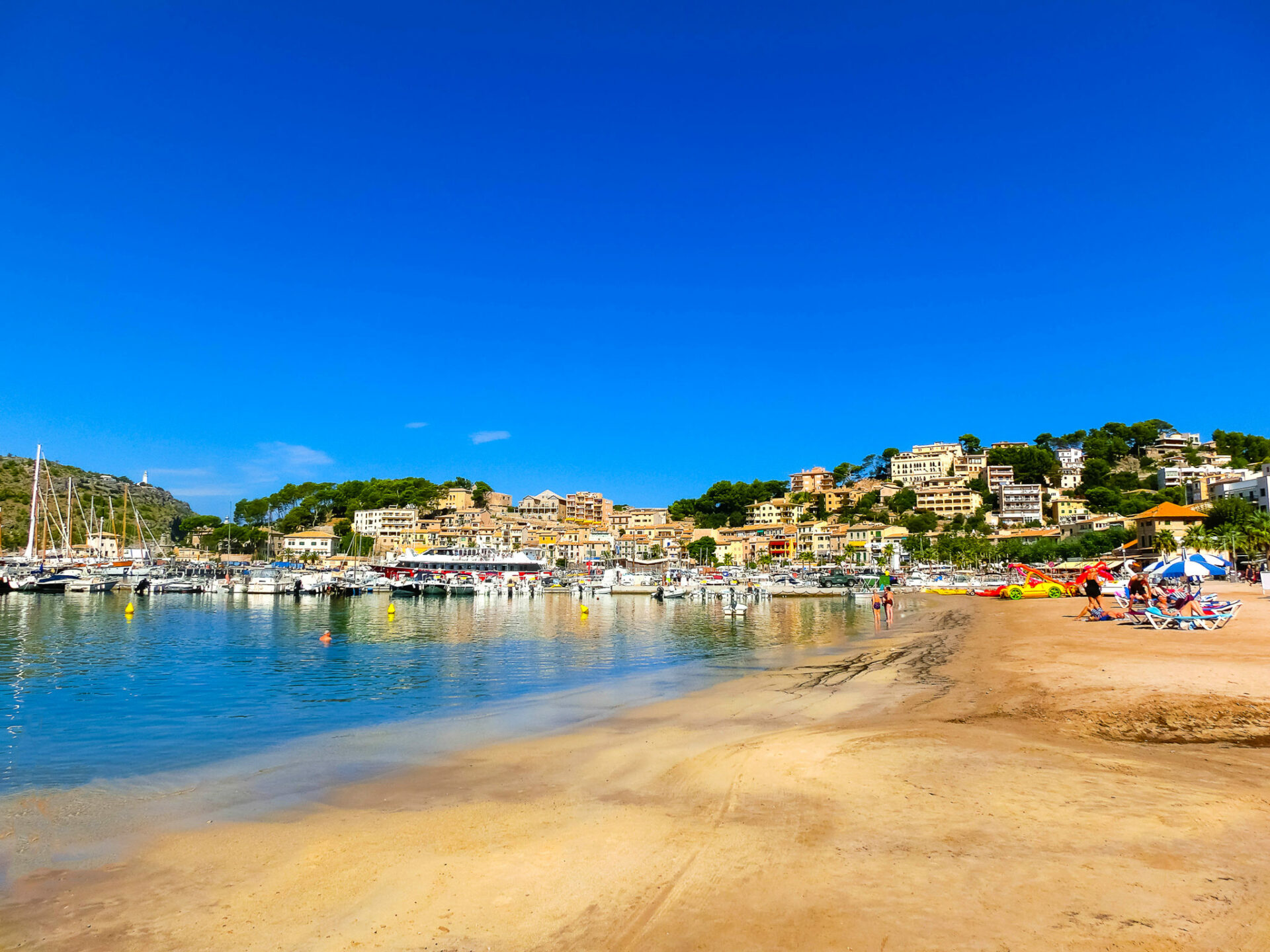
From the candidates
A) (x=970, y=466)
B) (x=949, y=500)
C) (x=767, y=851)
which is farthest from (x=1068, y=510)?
(x=767, y=851)

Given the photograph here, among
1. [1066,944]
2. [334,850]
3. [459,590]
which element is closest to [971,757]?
[1066,944]

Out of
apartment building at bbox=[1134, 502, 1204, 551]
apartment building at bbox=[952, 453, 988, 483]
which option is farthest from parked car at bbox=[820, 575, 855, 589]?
apartment building at bbox=[952, 453, 988, 483]

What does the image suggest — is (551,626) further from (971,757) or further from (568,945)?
(568,945)

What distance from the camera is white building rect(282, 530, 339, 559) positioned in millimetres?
156625

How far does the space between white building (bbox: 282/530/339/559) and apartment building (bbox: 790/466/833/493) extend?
368 feet

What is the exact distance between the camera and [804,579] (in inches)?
3740

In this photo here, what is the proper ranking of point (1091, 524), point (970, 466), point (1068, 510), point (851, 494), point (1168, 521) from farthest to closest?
point (851, 494) < point (970, 466) < point (1068, 510) < point (1091, 524) < point (1168, 521)

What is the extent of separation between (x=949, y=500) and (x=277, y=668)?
153234 mm

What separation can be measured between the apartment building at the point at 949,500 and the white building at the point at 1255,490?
49266 mm

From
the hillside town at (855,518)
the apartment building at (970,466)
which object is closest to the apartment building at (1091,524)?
the hillside town at (855,518)

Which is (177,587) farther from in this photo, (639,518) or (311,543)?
(639,518)

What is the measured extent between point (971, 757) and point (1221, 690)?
19.3ft

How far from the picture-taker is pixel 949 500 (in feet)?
512

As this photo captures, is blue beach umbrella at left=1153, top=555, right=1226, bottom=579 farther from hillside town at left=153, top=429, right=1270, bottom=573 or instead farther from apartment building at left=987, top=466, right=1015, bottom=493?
apartment building at left=987, top=466, right=1015, bottom=493
